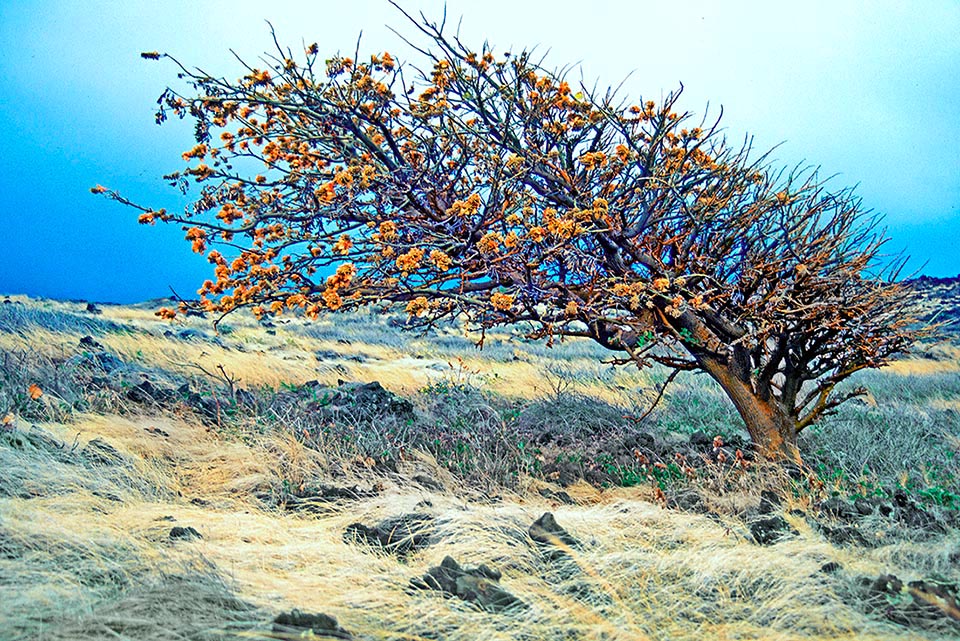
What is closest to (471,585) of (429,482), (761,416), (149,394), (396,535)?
(396,535)

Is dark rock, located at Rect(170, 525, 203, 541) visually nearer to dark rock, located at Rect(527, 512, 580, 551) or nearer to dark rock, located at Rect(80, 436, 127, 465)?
dark rock, located at Rect(80, 436, 127, 465)

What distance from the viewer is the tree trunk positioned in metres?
6.11

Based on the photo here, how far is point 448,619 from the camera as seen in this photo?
2.79 m

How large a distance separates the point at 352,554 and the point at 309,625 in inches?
40.6

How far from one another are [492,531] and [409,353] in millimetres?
15506

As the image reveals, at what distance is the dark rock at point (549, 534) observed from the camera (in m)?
3.62

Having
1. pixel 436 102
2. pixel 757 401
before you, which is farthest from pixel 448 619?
pixel 757 401

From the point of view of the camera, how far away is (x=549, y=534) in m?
3.62

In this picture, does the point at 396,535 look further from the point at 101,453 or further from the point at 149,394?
the point at 149,394

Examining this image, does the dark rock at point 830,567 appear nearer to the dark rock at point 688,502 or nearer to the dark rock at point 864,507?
the dark rock at point 864,507

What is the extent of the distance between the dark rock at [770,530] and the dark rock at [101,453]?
4.54 metres

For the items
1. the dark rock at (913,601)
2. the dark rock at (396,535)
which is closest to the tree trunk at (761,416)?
the dark rock at (913,601)

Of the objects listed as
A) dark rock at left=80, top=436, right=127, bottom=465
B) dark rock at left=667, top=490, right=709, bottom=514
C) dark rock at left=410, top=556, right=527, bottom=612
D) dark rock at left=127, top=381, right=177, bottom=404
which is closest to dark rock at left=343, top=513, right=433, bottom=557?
dark rock at left=410, top=556, right=527, bottom=612

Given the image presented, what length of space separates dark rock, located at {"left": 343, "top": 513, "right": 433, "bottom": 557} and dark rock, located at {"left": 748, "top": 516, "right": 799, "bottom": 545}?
6.48ft
